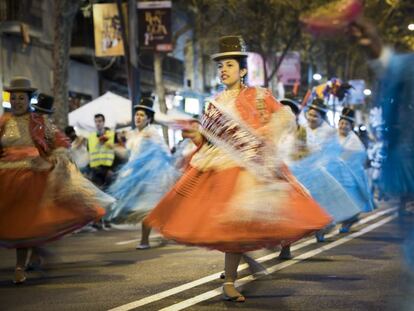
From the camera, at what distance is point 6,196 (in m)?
7.44

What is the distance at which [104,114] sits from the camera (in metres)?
19.9

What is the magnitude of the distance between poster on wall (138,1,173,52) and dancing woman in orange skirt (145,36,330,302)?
590 inches

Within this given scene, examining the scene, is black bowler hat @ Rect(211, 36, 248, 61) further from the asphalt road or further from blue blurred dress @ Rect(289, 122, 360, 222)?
blue blurred dress @ Rect(289, 122, 360, 222)

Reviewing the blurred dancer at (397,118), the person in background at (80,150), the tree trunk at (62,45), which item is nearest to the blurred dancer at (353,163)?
the person in background at (80,150)

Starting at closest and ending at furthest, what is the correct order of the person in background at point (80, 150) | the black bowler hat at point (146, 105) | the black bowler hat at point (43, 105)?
the black bowler hat at point (43, 105) → the black bowler hat at point (146, 105) → the person in background at point (80, 150)

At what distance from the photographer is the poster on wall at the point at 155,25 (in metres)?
21.3

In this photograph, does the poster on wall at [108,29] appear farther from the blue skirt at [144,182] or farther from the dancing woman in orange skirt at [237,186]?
the dancing woman in orange skirt at [237,186]

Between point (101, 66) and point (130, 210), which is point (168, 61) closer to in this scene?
point (101, 66)

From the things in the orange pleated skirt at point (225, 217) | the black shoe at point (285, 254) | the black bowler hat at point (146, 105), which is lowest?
the black shoe at point (285, 254)

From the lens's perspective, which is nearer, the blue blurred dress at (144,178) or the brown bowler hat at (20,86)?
the brown bowler hat at (20,86)

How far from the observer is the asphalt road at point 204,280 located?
6152 millimetres

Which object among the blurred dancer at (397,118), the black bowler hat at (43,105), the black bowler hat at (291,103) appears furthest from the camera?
the black bowler hat at (291,103)

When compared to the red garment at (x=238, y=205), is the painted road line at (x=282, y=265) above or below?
below

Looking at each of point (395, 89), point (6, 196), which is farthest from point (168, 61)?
point (395, 89)
